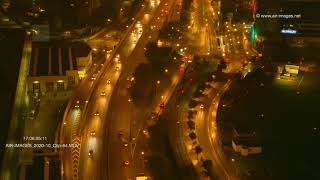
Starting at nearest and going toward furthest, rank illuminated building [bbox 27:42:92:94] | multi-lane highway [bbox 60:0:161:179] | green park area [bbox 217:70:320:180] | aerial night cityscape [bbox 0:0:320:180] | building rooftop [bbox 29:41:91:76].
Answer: multi-lane highway [bbox 60:0:161:179], aerial night cityscape [bbox 0:0:320:180], green park area [bbox 217:70:320:180], illuminated building [bbox 27:42:92:94], building rooftop [bbox 29:41:91:76]

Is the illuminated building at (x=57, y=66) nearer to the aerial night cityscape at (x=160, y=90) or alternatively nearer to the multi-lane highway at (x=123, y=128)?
the aerial night cityscape at (x=160, y=90)

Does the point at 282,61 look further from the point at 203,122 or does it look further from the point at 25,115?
the point at 25,115

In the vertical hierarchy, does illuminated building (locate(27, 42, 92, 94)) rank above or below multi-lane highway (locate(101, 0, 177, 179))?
above

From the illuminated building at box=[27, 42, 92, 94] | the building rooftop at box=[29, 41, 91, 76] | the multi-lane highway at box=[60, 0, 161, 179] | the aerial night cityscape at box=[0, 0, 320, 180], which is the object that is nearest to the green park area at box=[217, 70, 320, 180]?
the aerial night cityscape at box=[0, 0, 320, 180]

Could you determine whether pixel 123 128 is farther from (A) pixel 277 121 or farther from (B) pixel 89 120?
(A) pixel 277 121

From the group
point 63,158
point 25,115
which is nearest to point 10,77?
point 25,115

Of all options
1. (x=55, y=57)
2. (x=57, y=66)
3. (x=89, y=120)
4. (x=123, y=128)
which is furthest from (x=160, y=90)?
(x=55, y=57)

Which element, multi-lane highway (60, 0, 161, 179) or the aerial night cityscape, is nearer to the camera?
multi-lane highway (60, 0, 161, 179)

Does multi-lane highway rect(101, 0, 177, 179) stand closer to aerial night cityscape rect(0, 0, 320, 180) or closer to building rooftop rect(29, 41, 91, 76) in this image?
aerial night cityscape rect(0, 0, 320, 180)
